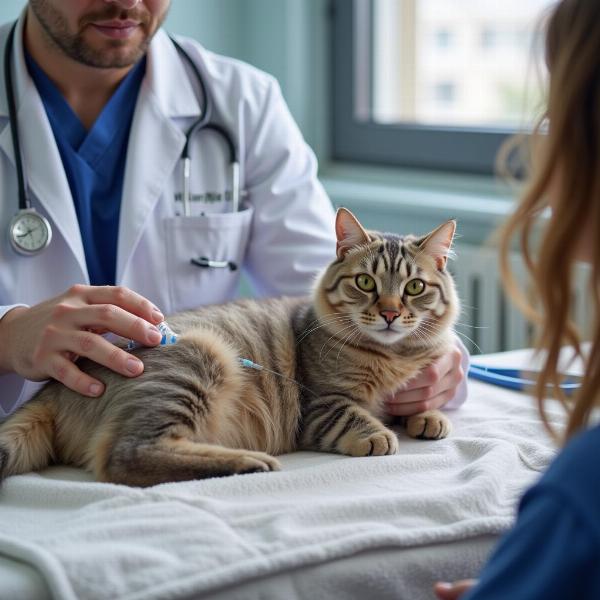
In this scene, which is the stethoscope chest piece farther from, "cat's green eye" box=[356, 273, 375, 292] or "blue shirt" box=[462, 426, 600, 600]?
"blue shirt" box=[462, 426, 600, 600]

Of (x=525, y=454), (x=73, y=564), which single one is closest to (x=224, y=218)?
(x=525, y=454)

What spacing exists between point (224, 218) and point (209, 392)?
0.52m

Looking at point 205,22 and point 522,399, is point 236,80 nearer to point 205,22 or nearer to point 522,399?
point 522,399

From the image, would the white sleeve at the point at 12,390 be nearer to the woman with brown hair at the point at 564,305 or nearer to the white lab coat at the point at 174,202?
the white lab coat at the point at 174,202

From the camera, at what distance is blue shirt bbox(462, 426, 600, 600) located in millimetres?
699

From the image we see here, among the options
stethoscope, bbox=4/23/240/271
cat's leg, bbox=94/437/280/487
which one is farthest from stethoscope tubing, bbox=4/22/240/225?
cat's leg, bbox=94/437/280/487

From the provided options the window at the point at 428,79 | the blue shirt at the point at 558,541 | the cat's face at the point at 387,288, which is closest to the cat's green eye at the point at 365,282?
the cat's face at the point at 387,288

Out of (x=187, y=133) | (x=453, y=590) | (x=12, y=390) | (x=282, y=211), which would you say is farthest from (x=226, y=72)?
(x=453, y=590)

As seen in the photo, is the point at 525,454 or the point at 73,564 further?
the point at 525,454

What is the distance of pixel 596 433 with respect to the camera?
743mm

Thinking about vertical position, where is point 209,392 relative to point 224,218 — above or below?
below

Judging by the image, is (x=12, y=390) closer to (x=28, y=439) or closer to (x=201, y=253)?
(x=28, y=439)

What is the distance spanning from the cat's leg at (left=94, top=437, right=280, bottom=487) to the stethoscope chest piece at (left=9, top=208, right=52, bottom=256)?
1.72 feet

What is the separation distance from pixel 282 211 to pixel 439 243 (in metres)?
0.46
